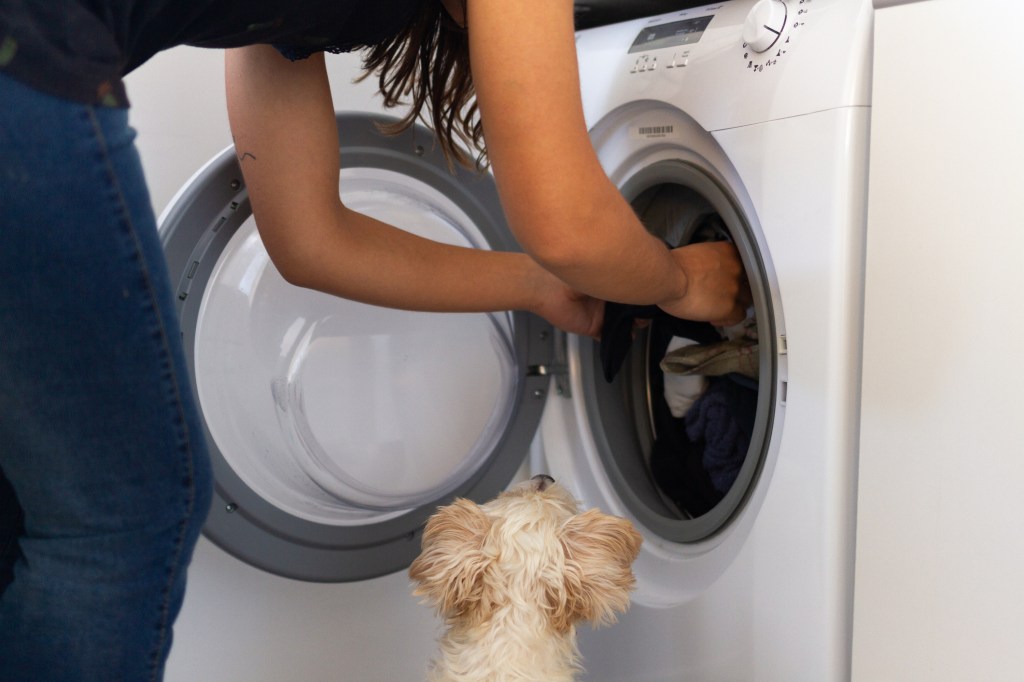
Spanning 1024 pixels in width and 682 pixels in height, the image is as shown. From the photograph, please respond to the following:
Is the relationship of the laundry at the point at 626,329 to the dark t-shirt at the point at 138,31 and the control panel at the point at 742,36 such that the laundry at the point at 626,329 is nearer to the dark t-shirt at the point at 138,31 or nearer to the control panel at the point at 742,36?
the control panel at the point at 742,36

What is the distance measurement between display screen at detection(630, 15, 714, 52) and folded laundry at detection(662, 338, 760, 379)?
1.09ft

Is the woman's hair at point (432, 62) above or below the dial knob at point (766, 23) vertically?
below

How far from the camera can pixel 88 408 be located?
497 mm

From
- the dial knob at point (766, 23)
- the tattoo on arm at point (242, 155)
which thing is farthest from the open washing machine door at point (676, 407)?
the tattoo on arm at point (242, 155)

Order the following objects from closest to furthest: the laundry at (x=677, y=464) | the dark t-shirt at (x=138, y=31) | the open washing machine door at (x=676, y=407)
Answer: the dark t-shirt at (x=138, y=31)
the open washing machine door at (x=676, y=407)
the laundry at (x=677, y=464)

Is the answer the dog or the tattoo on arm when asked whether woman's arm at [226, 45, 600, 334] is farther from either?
the dog

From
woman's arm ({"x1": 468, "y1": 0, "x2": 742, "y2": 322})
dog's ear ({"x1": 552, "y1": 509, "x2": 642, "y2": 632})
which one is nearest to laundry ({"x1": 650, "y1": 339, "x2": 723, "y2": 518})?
dog's ear ({"x1": 552, "y1": 509, "x2": 642, "y2": 632})

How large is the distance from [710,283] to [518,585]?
357mm

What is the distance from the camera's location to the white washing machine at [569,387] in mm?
771

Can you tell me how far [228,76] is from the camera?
35.8 inches

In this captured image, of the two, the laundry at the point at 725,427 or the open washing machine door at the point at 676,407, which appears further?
the laundry at the point at 725,427

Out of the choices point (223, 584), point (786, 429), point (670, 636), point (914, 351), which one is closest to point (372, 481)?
point (223, 584)

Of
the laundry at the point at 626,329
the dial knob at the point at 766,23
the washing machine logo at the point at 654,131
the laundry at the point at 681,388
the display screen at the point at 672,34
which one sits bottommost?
the laundry at the point at 681,388

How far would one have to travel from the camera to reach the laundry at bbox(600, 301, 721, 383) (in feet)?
3.40
